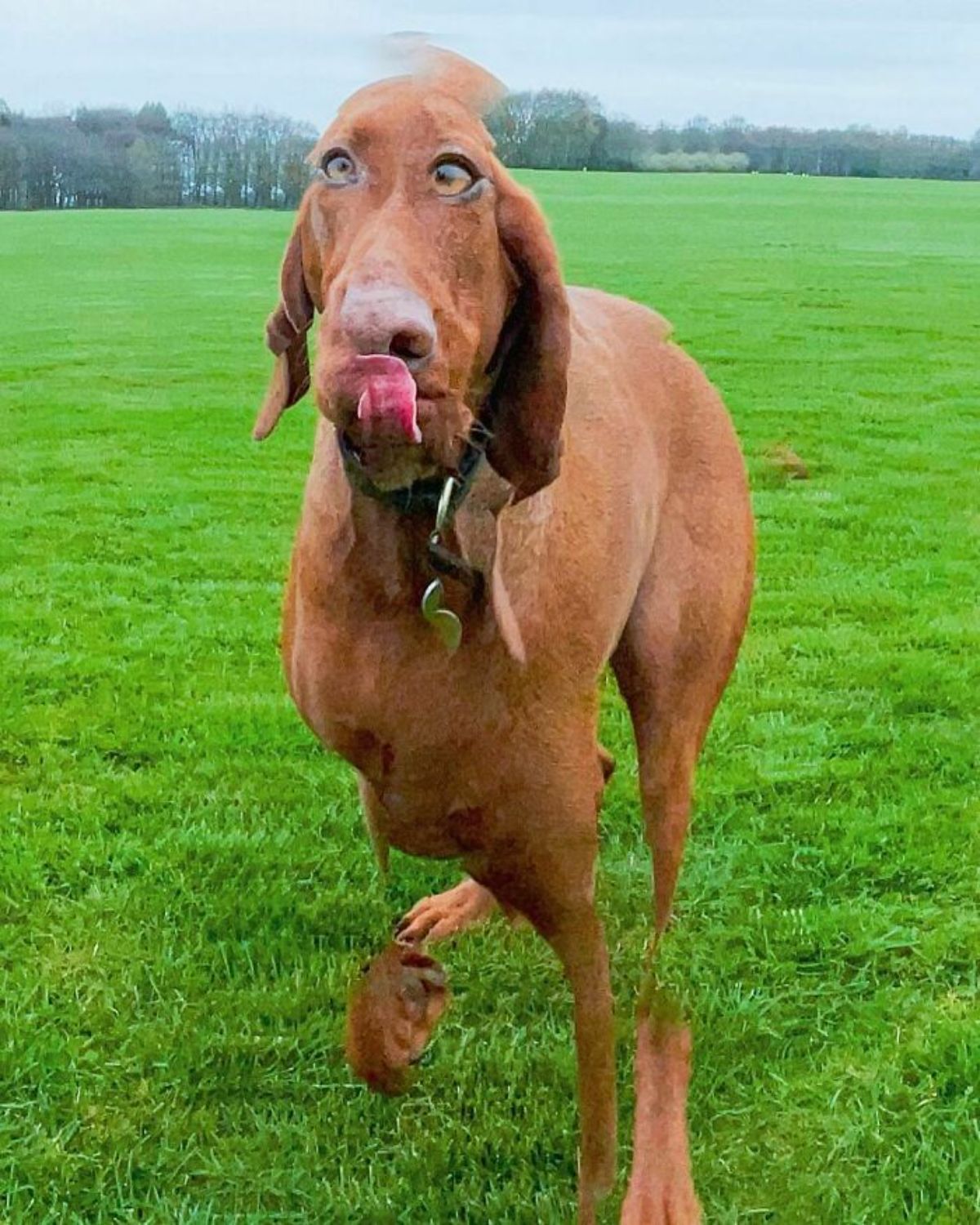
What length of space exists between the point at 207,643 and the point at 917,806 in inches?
90.4

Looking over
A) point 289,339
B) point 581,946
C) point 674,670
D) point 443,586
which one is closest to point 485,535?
point 443,586

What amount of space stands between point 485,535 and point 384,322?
0.48 meters

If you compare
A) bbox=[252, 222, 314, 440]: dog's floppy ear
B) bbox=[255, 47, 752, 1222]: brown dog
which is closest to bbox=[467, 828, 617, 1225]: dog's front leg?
bbox=[255, 47, 752, 1222]: brown dog

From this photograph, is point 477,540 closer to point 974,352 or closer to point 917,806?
point 917,806

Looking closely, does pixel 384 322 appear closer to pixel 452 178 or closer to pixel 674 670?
pixel 452 178

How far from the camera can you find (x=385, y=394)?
1.41 meters

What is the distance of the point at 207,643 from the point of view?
497 cm

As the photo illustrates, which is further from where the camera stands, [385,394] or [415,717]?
[415,717]

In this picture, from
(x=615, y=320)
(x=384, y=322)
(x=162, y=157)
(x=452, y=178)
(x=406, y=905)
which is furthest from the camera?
(x=406, y=905)

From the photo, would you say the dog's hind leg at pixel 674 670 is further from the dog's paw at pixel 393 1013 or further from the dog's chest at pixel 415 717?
the dog's chest at pixel 415 717

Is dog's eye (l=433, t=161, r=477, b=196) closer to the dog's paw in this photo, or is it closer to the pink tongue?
the pink tongue

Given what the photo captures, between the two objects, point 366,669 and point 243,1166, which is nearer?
point 366,669

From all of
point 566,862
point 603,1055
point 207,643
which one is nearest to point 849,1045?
point 603,1055

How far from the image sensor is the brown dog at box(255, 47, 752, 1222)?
5.00 feet
